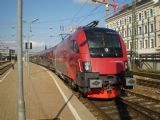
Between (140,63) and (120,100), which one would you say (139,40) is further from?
(120,100)

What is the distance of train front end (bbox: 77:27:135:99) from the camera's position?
502 inches

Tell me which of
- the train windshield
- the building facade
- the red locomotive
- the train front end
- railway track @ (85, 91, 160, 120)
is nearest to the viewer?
railway track @ (85, 91, 160, 120)

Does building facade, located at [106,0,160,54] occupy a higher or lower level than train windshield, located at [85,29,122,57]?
higher

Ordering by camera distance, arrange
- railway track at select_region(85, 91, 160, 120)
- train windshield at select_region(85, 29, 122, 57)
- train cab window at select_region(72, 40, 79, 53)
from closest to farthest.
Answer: railway track at select_region(85, 91, 160, 120)
train windshield at select_region(85, 29, 122, 57)
train cab window at select_region(72, 40, 79, 53)

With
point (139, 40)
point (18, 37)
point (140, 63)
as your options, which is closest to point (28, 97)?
point (18, 37)

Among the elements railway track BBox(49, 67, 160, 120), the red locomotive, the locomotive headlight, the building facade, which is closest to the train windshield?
the red locomotive

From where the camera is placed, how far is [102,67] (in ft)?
43.2

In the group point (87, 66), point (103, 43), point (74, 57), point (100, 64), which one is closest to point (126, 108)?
point (100, 64)

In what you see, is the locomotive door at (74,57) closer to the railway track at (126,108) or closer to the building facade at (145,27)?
the railway track at (126,108)

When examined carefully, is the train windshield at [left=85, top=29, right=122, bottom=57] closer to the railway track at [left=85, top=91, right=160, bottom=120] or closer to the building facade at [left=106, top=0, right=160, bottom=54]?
the railway track at [left=85, top=91, right=160, bottom=120]

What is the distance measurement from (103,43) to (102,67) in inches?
51.4

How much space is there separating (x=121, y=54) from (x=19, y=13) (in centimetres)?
785

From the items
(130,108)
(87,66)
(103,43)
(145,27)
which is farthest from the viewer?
(145,27)

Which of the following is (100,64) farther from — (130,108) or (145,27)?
(145,27)
